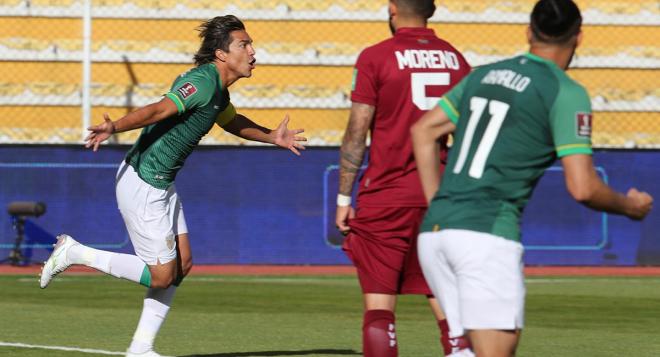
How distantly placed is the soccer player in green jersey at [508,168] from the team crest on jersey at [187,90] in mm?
3135

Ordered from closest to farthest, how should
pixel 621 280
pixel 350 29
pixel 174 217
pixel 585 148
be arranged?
pixel 585 148 < pixel 174 217 < pixel 621 280 < pixel 350 29

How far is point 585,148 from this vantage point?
4.72 meters

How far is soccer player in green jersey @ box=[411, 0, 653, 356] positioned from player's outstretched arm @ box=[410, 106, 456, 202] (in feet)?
0.34

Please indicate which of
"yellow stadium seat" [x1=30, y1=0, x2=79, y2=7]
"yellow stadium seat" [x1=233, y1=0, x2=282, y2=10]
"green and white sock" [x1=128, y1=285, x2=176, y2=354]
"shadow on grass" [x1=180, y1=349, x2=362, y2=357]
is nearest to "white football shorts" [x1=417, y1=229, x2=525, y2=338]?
"green and white sock" [x1=128, y1=285, x2=176, y2=354]

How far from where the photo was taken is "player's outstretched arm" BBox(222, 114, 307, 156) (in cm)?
848

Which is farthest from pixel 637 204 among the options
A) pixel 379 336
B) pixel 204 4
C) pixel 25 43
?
pixel 25 43

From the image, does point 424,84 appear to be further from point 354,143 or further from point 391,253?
point 391,253

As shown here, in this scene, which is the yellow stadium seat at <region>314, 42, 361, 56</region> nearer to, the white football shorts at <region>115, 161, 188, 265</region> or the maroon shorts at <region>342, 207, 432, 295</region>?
the white football shorts at <region>115, 161, 188, 265</region>

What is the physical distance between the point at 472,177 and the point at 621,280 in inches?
437

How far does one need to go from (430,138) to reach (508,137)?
378mm

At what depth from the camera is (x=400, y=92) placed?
6.47 metres

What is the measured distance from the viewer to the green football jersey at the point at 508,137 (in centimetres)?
476

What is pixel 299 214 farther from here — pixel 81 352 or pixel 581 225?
pixel 81 352

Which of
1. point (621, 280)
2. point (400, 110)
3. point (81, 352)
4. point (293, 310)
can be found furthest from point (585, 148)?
point (621, 280)
